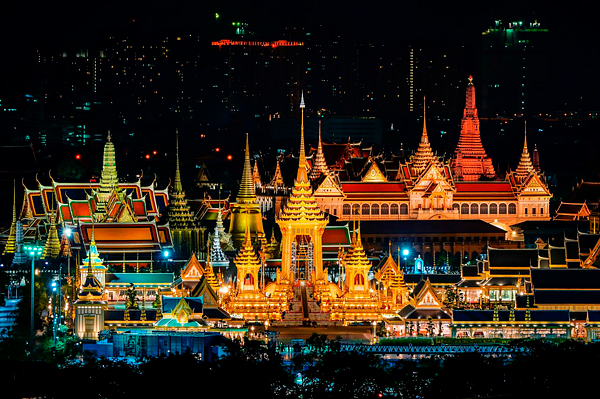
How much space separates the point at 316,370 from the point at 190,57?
102850mm

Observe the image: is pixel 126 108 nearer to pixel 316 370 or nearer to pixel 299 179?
pixel 299 179

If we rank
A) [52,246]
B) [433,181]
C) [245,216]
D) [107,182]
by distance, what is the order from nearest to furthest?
[52,246] → [245,216] → [107,182] → [433,181]

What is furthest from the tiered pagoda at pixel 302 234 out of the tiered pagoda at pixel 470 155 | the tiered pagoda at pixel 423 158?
the tiered pagoda at pixel 470 155

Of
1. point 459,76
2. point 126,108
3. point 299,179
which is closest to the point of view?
point 299,179

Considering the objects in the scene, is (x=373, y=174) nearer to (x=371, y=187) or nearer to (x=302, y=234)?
(x=371, y=187)

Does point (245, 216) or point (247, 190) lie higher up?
point (247, 190)

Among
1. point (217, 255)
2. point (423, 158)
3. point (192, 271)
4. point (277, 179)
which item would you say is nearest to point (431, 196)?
point (423, 158)

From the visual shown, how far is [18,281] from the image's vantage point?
58906 millimetres

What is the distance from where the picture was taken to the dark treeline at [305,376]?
39.2 meters

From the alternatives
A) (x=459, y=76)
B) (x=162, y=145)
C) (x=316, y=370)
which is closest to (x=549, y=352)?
(x=316, y=370)

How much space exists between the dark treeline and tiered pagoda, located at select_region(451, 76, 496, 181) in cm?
5217

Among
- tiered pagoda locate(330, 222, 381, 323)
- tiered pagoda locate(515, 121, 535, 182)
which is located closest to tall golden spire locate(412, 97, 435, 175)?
tiered pagoda locate(515, 121, 535, 182)

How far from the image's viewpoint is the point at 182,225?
67.9 meters

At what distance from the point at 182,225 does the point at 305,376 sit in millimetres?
25434
